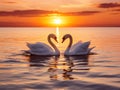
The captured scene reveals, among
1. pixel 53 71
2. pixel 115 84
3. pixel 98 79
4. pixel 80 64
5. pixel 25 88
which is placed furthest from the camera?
pixel 80 64

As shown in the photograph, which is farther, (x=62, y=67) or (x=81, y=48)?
(x=81, y=48)

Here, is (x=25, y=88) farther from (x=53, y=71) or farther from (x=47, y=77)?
(x=53, y=71)

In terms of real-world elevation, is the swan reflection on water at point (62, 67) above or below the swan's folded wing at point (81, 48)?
below

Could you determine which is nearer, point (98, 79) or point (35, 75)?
point (98, 79)

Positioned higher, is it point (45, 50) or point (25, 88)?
point (45, 50)

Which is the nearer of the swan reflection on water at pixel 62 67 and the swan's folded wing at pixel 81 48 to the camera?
the swan reflection on water at pixel 62 67

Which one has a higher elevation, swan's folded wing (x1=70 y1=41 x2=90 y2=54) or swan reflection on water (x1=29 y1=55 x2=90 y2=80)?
swan's folded wing (x1=70 y1=41 x2=90 y2=54)

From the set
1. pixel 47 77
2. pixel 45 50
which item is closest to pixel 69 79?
pixel 47 77

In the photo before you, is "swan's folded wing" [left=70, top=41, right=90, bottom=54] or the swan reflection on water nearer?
the swan reflection on water

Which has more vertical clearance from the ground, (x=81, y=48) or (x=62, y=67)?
(x=81, y=48)

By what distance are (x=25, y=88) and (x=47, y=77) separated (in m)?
2.30

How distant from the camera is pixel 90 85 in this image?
1181cm

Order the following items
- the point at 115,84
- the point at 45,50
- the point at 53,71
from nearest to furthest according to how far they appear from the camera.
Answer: the point at 115,84 < the point at 53,71 < the point at 45,50

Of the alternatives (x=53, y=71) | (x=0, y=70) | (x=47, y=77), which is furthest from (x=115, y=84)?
(x=0, y=70)
